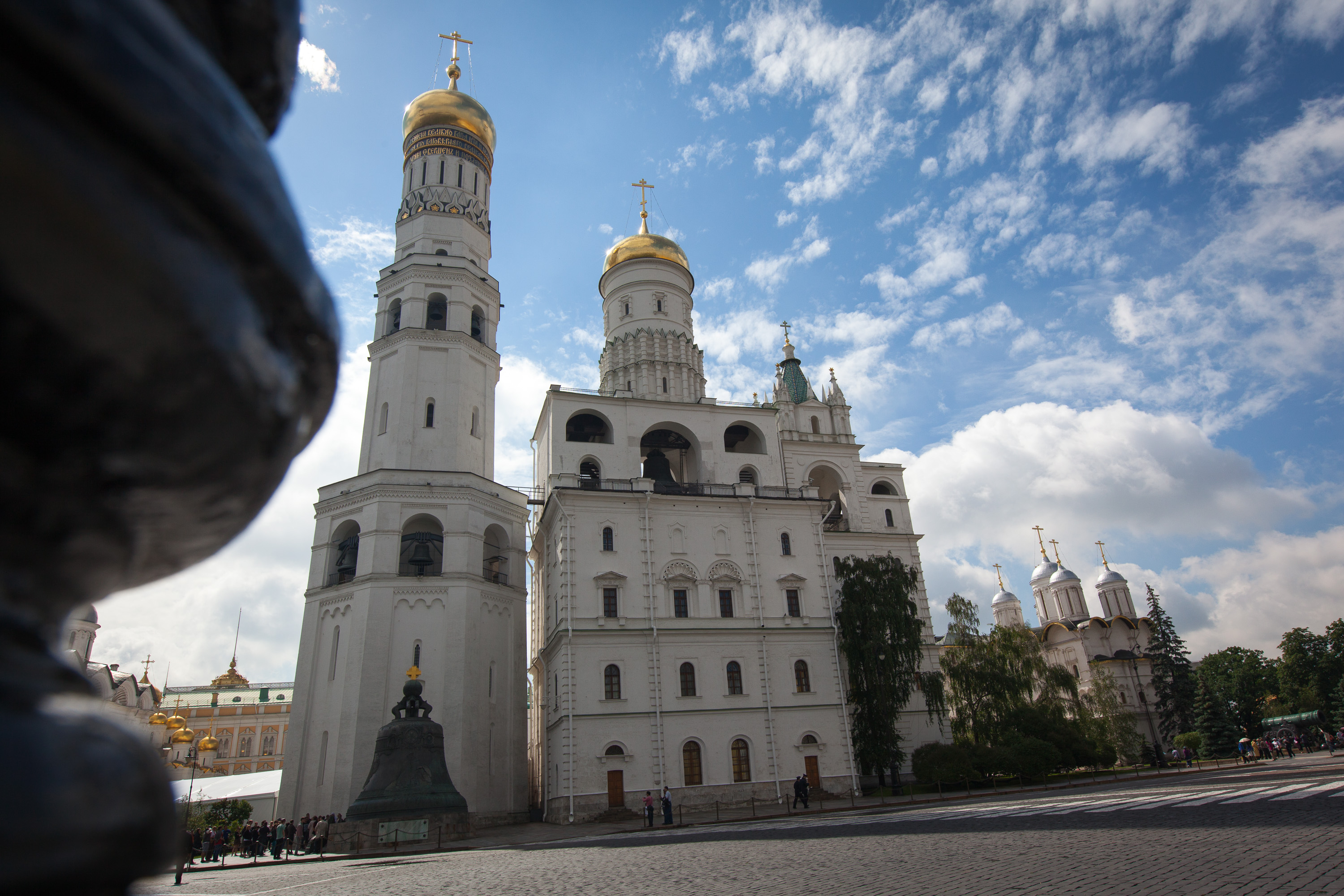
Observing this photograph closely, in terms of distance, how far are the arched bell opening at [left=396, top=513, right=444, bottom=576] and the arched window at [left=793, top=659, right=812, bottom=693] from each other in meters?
11.7

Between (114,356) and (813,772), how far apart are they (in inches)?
1039

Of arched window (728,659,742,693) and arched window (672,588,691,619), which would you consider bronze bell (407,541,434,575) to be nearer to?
arched window (672,588,691,619)

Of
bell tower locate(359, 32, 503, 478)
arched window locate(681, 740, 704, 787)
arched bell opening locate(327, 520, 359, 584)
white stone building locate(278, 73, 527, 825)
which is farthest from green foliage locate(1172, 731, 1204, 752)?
arched bell opening locate(327, 520, 359, 584)

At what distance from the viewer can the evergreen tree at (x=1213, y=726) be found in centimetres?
4006

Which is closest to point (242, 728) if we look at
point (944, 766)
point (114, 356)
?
point (944, 766)

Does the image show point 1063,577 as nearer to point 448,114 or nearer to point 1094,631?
point 1094,631

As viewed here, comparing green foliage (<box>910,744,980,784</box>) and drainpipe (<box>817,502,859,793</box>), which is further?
drainpipe (<box>817,502,859,793</box>)

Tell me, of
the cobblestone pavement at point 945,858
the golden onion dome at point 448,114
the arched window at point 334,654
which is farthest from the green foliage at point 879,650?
the golden onion dome at point 448,114

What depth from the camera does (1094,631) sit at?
49562 mm

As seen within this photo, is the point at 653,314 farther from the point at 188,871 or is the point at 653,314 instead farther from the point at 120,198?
the point at 120,198

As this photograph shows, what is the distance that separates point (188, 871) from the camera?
16.2 m

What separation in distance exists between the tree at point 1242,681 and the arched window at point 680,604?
1596 inches

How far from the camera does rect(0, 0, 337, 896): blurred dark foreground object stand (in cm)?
49

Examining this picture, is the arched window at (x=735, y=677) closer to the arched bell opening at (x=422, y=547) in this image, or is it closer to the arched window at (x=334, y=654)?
the arched bell opening at (x=422, y=547)
